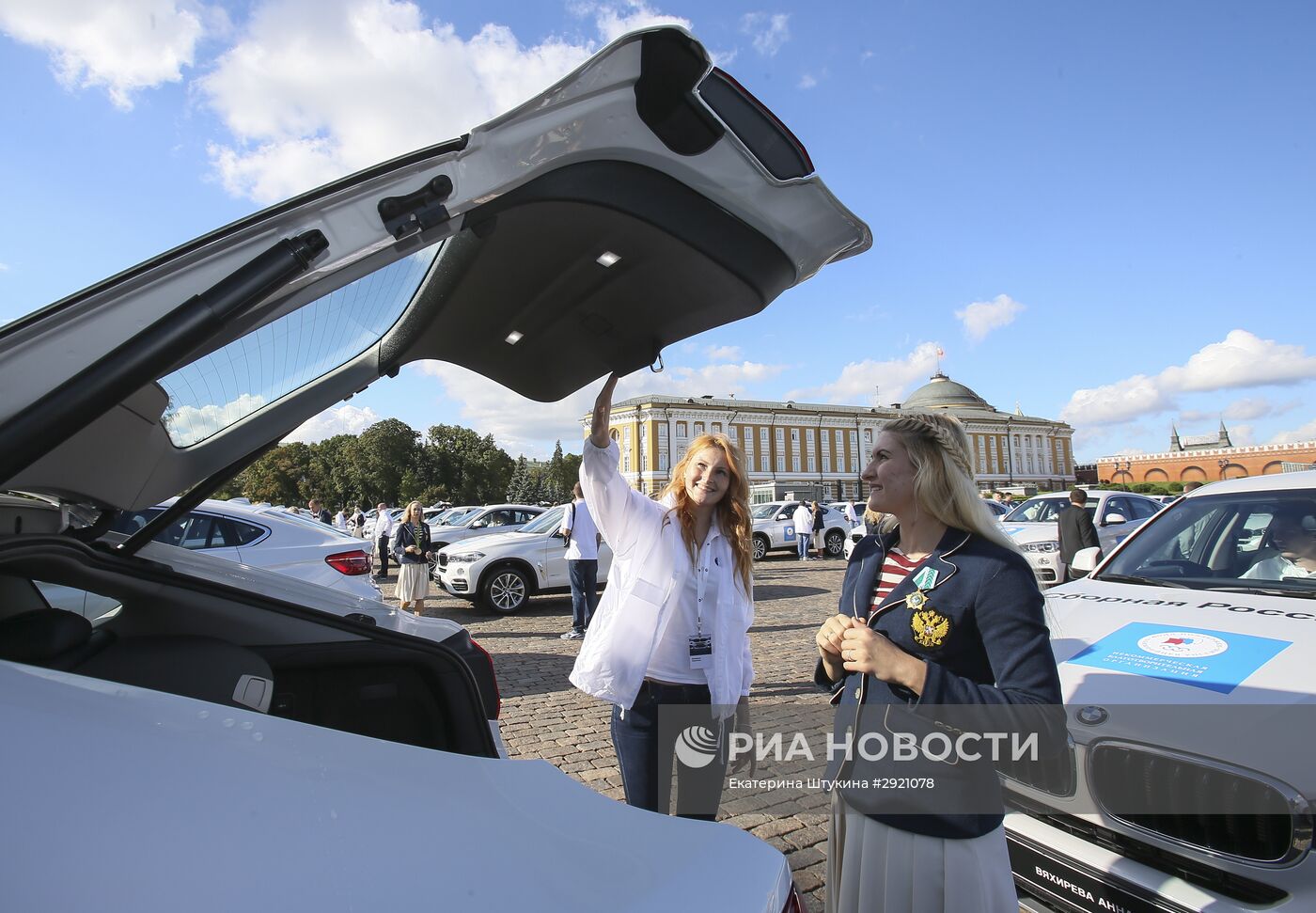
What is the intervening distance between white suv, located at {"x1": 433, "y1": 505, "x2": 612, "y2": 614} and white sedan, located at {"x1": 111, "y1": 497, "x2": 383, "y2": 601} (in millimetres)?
3642

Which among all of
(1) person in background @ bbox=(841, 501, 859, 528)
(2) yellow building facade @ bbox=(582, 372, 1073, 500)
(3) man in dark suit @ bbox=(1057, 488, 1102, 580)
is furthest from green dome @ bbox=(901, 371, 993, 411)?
(3) man in dark suit @ bbox=(1057, 488, 1102, 580)

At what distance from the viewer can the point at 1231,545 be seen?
144 inches

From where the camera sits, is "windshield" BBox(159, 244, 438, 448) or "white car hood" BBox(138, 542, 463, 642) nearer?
"windshield" BBox(159, 244, 438, 448)

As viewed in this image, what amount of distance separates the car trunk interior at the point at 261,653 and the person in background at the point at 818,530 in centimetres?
1949

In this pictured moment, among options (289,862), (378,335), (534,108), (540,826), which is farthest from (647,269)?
Result: (289,862)

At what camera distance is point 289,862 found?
2.53 ft

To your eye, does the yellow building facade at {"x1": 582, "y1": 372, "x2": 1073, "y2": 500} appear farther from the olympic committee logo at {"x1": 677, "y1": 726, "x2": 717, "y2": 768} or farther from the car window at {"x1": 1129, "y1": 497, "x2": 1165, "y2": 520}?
the olympic committee logo at {"x1": 677, "y1": 726, "x2": 717, "y2": 768}

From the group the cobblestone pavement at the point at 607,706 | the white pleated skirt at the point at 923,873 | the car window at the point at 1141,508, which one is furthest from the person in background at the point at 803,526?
the white pleated skirt at the point at 923,873

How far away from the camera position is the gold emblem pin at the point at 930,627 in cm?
177

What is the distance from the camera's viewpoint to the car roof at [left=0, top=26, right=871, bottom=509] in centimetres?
108

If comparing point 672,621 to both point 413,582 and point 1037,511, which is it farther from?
point 1037,511

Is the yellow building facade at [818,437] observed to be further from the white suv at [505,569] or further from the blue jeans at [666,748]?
the blue jeans at [666,748]

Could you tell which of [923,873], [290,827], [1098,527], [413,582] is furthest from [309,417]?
[1098,527]

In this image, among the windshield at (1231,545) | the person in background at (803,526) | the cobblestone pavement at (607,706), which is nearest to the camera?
the windshield at (1231,545)
